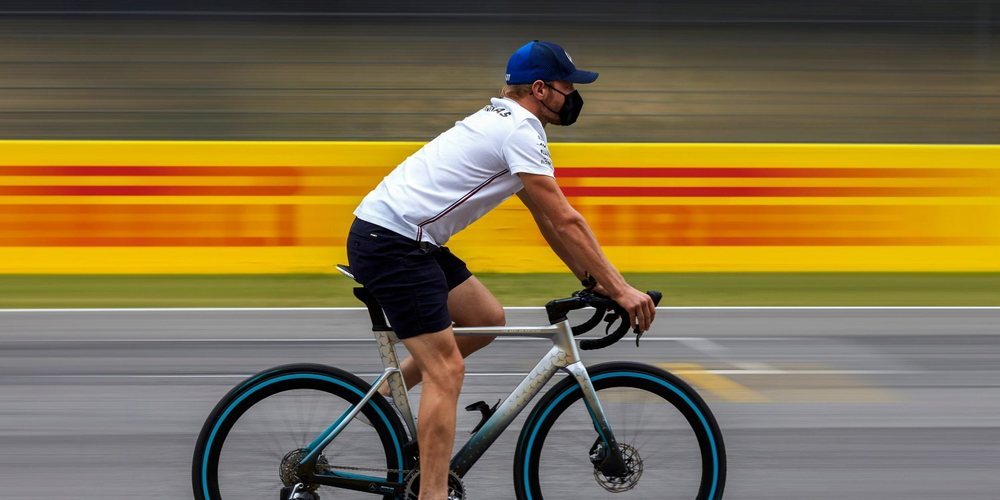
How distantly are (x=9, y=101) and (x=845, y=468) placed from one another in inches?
608

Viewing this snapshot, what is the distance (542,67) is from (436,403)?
108 cm

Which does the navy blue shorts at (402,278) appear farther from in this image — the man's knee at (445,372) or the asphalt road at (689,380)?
the asphalt road at (689,380)

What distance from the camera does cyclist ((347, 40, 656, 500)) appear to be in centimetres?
399

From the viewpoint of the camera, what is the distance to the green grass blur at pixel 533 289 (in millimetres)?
10428

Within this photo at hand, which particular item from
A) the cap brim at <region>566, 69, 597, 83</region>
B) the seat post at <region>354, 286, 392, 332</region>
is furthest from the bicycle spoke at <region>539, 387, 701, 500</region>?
the cap brim at <region>566, 69, 597, 83</region>

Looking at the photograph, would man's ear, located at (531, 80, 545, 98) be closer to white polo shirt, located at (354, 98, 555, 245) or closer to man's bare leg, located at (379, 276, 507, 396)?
white polo shirt, located at (354, 98, 555, 245)

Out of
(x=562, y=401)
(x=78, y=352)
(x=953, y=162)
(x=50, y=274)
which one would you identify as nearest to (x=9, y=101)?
(x=50, y=274)

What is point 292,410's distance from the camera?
14.0ft

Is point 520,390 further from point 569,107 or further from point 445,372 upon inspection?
point 569,107

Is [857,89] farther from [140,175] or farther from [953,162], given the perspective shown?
[140,175]

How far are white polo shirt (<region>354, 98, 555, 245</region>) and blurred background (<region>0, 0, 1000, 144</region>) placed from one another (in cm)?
1378

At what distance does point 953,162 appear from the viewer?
11812mm

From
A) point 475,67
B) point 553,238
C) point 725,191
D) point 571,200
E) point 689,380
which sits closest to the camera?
point 553,238

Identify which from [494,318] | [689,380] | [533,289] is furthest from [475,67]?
[494,318]
